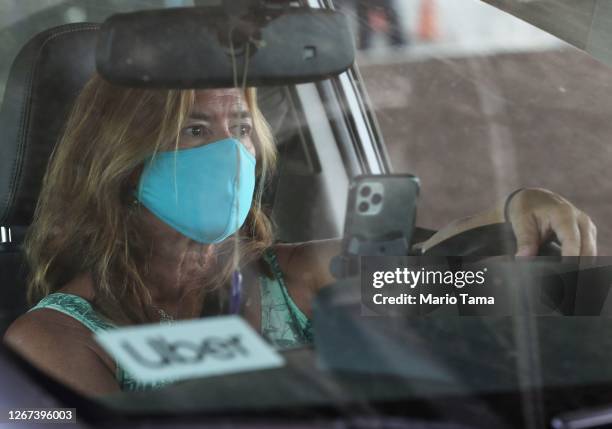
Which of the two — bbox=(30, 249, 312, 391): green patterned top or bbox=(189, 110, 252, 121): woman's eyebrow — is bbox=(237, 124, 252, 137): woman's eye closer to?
bbox=(189, 110, 252, 121): woman's eyebrow

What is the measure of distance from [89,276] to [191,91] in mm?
547

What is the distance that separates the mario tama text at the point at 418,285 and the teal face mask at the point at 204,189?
0.25 metres

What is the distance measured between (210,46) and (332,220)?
1.18ft

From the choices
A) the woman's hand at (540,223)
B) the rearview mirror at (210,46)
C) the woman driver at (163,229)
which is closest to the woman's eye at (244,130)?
the woman driver at (163,229)

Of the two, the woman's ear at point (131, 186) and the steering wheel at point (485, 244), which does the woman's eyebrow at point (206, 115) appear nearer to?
the woman's ear at point (131, 186)

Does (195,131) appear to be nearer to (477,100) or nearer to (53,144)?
(53,144)

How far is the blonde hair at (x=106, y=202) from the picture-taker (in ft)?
5.58

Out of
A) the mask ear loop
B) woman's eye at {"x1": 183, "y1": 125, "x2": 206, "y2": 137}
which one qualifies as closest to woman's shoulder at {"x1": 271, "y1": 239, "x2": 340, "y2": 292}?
the mask ear loop

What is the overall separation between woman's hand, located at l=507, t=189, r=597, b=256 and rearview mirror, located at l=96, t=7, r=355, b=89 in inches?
16.9

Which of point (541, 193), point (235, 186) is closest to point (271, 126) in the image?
point (235, 186)

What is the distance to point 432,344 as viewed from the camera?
1.49 meters

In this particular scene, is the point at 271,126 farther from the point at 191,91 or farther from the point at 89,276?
the point at 89,276

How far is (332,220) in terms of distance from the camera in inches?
64.3

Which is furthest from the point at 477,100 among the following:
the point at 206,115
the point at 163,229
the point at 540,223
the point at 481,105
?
the point at 163,229
